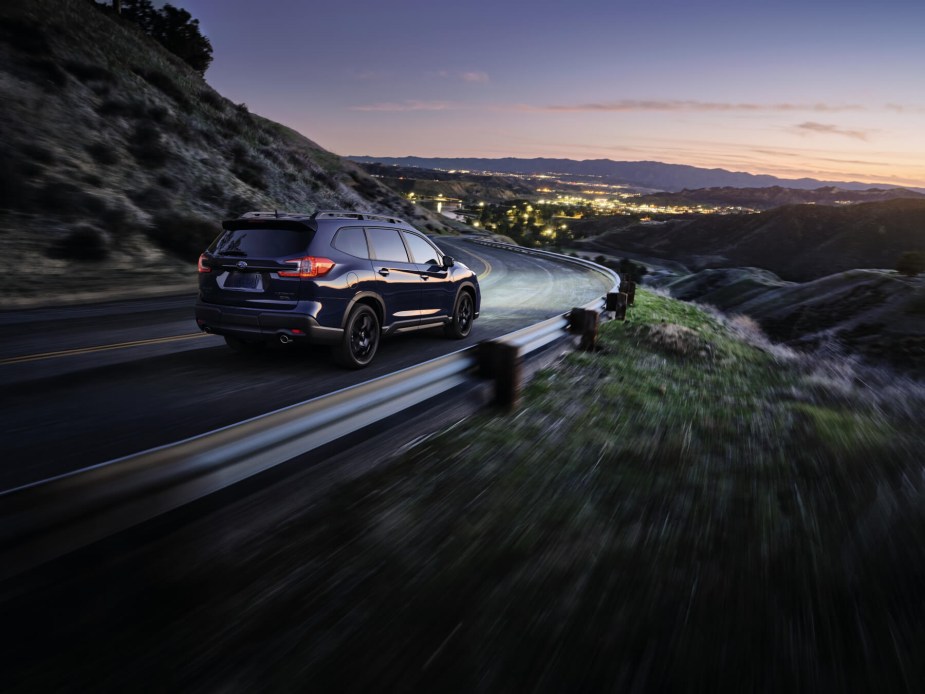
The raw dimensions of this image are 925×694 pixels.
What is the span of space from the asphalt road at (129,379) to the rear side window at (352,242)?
1.42 meters

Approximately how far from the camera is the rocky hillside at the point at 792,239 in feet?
326

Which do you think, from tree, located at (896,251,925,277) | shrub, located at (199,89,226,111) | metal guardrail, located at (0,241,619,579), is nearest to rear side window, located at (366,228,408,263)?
metal guardrail, located at (0,241,619,579)

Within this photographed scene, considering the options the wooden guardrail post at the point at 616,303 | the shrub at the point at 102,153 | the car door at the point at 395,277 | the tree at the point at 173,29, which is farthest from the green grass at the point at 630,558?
the tree at the point at 173,29

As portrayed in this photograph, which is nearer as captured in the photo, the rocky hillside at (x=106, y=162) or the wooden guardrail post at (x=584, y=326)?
the wooden guardrail post at (x=584, y=326)

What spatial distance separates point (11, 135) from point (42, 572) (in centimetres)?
2039

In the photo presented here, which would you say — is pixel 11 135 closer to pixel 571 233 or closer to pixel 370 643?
pixel 370 643

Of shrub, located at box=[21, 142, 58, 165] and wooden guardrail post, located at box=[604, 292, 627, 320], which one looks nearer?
wooden guardrail post, located at box=[604, 292, 627, 320]

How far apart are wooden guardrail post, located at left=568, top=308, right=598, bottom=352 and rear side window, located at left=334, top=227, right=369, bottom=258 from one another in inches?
109

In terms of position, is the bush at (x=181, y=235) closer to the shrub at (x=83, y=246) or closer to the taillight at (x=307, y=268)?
the shrub at (x=83, y=246)

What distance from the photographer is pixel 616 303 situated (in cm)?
1095

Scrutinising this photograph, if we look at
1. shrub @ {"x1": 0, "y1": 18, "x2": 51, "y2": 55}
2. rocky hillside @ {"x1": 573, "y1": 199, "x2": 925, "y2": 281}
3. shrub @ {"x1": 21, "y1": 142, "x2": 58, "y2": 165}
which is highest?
shrub @ {"x1": 0, "y1": 18, "x2": 51, "y2": 55}

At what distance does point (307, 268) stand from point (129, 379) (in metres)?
2.23

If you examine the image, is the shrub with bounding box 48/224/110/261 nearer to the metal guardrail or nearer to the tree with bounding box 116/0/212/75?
the metal guardrail

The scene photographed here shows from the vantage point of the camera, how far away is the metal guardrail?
6.23 feet
